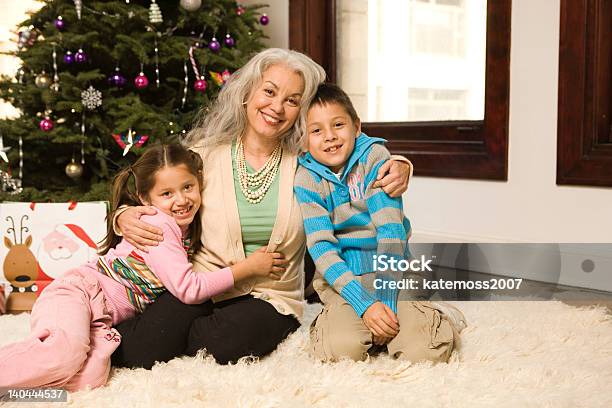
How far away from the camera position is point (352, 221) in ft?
5.58

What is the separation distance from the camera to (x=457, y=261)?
283cm

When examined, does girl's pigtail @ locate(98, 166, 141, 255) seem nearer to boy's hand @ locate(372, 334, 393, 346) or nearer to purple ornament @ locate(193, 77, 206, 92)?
boy's hand @ locate(372, 334, 393, 346)

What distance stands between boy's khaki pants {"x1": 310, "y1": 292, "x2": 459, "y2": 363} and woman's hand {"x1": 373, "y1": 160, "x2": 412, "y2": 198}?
31cm

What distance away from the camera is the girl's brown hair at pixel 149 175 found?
5.43 feet

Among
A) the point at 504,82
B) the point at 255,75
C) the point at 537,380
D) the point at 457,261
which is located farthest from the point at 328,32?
the point at 537,380

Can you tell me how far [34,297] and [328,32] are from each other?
2.24 m

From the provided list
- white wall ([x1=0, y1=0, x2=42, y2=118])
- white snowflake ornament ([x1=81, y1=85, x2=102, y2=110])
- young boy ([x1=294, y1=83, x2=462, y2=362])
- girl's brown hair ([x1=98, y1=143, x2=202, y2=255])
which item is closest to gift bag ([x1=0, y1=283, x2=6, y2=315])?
girl's brown hair ([x1=98, y1=143, x2=202, y2=255])

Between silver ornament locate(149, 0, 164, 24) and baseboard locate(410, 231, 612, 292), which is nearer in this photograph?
baseboard locate(410, 231, 612, 292)

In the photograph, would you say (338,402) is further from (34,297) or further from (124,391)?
(34,297)

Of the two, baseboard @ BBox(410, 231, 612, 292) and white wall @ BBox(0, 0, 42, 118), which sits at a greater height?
white wall @ BBox(0, 0, 42, 118)

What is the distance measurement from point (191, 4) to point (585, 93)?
1.73 meters

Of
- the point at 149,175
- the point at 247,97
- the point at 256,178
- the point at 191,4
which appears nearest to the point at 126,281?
the point at 149,175

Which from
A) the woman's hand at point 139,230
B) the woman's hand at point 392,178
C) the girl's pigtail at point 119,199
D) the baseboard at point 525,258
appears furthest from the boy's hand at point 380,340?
the baseboard at point 525,258

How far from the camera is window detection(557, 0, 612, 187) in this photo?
2.29m
